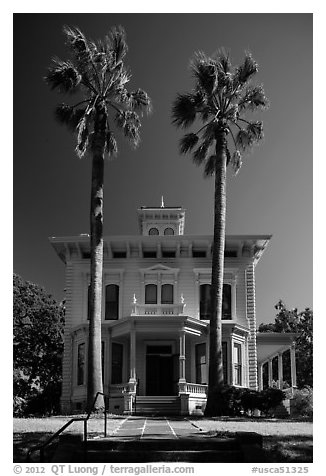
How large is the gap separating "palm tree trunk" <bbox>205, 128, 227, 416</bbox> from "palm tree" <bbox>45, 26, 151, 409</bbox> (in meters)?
2.67

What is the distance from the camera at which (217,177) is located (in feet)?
63.9

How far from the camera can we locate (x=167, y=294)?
24016 millimetres

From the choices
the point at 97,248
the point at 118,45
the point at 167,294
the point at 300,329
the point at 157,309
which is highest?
the point at 118,45

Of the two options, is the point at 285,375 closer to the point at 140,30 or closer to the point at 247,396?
the point at 247,396

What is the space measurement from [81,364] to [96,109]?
943 centimetres

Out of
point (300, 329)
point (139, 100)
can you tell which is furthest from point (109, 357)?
point (300, 329)

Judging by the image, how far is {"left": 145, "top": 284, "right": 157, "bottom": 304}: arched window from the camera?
2400cm

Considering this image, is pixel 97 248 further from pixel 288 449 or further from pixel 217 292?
pixel 288 449

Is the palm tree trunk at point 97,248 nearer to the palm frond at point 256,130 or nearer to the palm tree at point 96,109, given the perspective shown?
the palm tree at point 96,109

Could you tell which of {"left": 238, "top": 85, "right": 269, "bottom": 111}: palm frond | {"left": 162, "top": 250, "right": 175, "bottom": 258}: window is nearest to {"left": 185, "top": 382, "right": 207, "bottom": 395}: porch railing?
{"left": 162, "top": 250, "right": 175, "bottom": 258}: window

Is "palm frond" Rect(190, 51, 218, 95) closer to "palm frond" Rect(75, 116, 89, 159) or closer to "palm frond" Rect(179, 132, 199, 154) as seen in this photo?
"palm frond" Rect(179, 132, 199, 154)

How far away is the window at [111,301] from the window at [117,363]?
110 cm

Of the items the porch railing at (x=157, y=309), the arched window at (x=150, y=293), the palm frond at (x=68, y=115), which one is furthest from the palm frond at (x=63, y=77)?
the arched window at (x=150, y=293)
